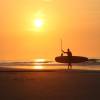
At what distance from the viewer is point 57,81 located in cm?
1239

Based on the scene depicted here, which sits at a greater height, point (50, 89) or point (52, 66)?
point (50, 89)

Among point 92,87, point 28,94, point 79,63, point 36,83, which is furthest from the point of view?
point 79,63

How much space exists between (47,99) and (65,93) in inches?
38.0

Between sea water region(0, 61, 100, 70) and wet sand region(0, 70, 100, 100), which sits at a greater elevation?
wet sand region(0, 70, 100, 100)

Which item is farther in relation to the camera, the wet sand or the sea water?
the sea water

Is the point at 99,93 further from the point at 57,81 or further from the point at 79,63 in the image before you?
the point at 79,63

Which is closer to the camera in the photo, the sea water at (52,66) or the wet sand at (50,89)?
the wet sand at (50,89)

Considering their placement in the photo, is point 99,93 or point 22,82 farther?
point 22,82

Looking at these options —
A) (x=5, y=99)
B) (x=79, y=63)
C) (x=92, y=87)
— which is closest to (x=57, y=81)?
(x=92, y=87)

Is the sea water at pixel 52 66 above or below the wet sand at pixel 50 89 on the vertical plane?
below

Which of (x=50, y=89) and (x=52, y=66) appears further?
(x=52, y=66)

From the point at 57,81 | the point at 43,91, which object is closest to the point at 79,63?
the point at 57,81

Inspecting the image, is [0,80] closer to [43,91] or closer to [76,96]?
[43,91]

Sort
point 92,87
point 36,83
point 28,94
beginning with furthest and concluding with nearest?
point 36,83
point 92,87
point 28,94
